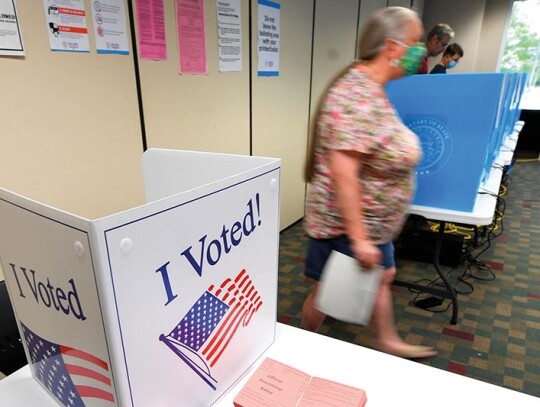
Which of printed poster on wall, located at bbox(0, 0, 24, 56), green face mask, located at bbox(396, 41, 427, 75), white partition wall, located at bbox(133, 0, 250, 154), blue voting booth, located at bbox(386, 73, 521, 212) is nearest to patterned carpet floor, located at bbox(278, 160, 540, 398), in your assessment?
blue voting booth, located at bbox(386, 73, 521, 212)

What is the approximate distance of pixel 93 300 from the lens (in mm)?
431

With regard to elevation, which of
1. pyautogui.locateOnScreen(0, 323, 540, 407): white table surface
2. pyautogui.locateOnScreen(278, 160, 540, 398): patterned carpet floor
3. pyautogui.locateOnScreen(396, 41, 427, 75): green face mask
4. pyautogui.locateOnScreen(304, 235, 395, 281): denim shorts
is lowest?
pyautogui.locateOnScreen(278, 160, 540, 398): patterned carpet floor

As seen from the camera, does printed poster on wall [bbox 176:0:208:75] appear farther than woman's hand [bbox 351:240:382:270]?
Yes

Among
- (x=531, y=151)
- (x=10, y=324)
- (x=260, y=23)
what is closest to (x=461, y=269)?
(x=260, y=23)

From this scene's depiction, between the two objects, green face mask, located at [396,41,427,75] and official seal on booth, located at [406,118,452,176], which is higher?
green face mask, located at [396,41,427,75]

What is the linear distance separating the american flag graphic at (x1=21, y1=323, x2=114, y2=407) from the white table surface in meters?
0.05

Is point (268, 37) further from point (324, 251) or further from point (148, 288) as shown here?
point (148, 288)

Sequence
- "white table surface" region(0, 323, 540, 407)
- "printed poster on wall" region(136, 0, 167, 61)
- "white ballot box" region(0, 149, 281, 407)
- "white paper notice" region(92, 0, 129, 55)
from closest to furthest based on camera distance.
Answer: "white ballot box" region(0, 149, 281, 407) → "white table surface" region(0, 323, 540, 407) → "white paper notice" region(92, 0, 129, 55) → "printed poster on wall" region(136, 0, 167, 61)

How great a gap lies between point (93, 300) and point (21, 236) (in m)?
0.17

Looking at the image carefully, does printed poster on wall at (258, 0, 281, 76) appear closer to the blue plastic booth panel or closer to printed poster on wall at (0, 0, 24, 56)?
the blue plastic booth panel

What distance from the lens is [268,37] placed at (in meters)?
2.45

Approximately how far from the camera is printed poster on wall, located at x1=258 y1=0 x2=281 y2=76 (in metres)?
2.36

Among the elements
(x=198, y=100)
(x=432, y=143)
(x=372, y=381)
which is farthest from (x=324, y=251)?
(x=198, y=100)

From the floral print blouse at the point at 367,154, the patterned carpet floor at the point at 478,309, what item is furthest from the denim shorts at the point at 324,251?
the patterned carpet floor at the point at 478,309
